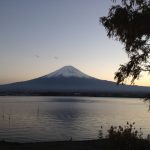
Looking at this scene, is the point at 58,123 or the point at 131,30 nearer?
the point at 131,30

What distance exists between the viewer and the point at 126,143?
45.3 feet

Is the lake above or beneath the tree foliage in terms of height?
beneath

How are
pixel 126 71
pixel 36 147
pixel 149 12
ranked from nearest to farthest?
pixel 149 12
pixel 126 71
pixel 36 147

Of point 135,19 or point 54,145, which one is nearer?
point 135,19

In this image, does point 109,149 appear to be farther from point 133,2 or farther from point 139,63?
point 133,2

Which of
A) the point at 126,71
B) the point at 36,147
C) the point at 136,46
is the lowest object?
the point at 36,147

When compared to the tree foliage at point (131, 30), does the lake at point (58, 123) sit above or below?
below

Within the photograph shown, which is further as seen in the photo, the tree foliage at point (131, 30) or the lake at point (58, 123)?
the lake at point (58, 123)

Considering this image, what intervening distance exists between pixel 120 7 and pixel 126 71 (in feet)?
7.52

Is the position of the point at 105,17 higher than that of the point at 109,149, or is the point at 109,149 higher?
the point at 105,17

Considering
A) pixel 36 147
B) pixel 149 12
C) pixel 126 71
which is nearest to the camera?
pixel 149 12

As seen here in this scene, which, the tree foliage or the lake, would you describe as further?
the lake

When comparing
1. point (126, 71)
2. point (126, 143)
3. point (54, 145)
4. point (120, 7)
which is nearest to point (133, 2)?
point (120, 7)

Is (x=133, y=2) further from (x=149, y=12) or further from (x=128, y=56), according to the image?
(x=128, y=56)
